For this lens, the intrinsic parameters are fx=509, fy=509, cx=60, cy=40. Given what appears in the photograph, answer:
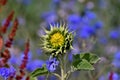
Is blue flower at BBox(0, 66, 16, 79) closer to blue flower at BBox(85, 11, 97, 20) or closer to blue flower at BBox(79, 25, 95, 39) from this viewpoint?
blue flower at BBox(79, 25, 95, 39)

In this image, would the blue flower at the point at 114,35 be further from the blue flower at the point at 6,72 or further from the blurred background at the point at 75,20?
the blue flower at the point at 6,72

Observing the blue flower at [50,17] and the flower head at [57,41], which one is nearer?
the flower head at [57,41]

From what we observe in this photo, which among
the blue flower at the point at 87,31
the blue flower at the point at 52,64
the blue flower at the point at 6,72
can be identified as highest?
the blue flower at the point at 87,31

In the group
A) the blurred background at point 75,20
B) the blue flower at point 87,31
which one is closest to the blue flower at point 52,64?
the blurred background at point 75,20

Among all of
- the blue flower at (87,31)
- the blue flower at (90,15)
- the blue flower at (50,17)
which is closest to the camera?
the blue flower at (87,31)

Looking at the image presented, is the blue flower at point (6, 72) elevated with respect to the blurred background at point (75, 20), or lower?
lower

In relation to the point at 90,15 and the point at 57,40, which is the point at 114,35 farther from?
the point at 57,40

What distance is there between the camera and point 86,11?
216 inches

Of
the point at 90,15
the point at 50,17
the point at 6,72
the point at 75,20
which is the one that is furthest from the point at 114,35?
the point at 6,72

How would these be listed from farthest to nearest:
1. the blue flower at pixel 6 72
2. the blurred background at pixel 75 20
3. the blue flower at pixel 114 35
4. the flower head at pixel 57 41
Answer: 1. the blue flower at pixel 114 35
2. the blurred background at pixel 75 20
3. the blue flower at pixel 6 72
4. the flower head at pixel 57 41

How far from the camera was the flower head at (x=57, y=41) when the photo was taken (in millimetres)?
1817

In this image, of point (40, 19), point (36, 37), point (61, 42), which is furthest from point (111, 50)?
point (61, 42)

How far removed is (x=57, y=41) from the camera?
1840 millimetres

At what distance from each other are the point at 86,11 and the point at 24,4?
1.46 meters
